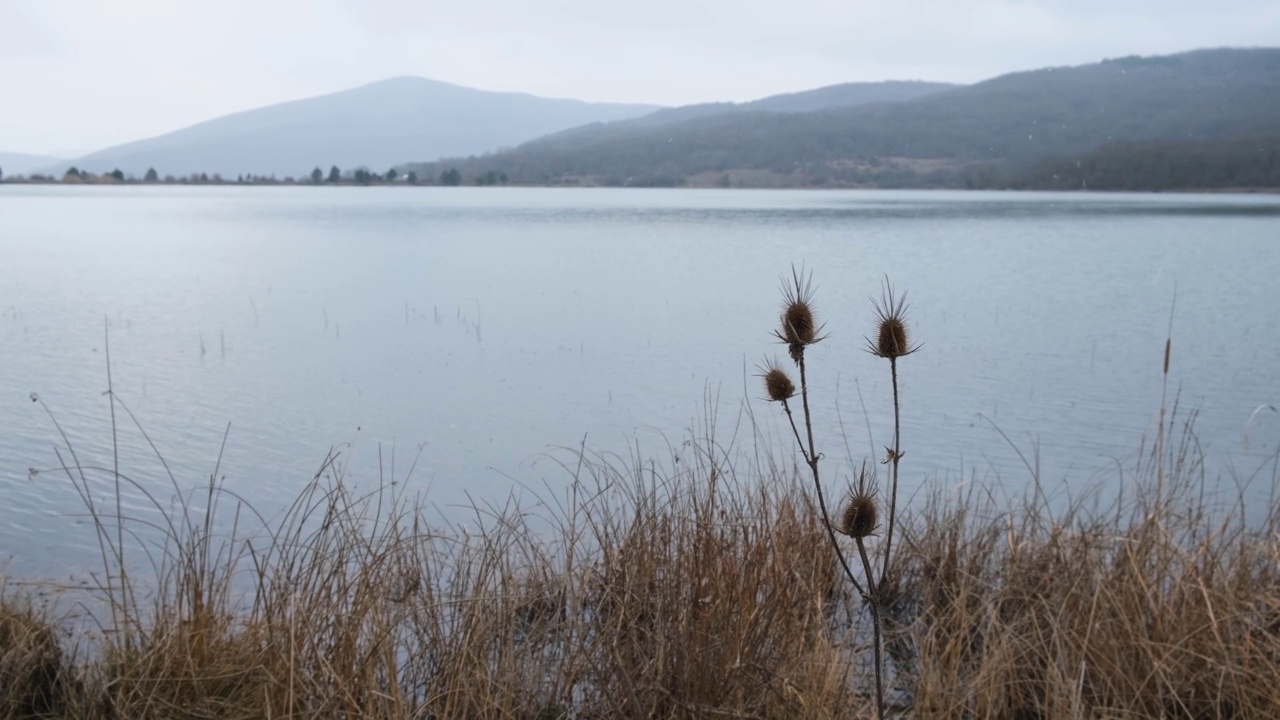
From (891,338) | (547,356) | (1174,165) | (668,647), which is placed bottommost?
(547,356)

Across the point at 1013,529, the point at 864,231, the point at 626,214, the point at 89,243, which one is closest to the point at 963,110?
the point at 626,214

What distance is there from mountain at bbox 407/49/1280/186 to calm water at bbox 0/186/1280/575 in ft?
96.2

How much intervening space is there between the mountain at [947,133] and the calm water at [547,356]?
2931cm

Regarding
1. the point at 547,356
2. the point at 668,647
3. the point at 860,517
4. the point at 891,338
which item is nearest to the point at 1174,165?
the point at 547,356

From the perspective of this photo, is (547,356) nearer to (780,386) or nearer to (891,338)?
(780,386)

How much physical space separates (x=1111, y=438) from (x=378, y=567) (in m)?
6.75

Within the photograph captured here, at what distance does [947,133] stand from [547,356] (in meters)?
61.8

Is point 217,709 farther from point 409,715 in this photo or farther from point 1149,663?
point 1149,663

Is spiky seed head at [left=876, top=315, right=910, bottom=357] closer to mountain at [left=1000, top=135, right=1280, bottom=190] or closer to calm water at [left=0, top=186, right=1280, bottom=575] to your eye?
calm water at [left=0, top=186, right=1280, bottom=575]

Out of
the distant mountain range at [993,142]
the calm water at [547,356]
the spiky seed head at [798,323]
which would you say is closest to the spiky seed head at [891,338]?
the spiky seed head at [798,323]

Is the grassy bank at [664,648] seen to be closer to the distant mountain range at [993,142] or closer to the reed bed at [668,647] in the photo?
the reed bed at [668,647]

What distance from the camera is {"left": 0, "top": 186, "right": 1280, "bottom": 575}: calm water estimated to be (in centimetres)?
797

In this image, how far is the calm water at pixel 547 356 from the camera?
797cm

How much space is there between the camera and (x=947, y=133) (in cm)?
6875
